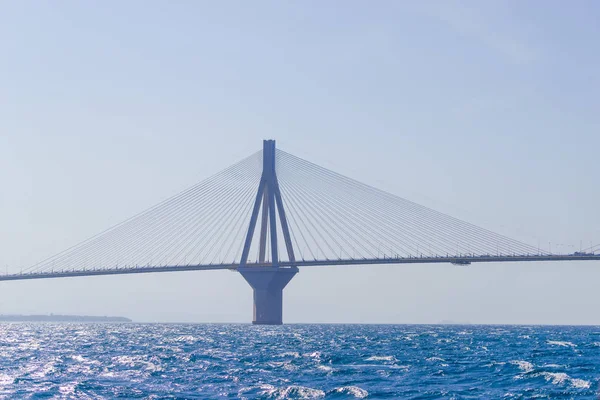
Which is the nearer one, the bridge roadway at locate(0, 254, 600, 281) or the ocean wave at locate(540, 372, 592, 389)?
the ocean wave at locate(540, 372, 592, 389)

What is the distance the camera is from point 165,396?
3584cm

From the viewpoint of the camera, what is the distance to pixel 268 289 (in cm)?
13862

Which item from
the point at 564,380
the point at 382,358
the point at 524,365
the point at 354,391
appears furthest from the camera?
the point at 382,358

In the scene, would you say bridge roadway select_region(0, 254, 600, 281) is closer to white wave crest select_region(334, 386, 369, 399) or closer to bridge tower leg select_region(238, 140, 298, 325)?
bridge tower leg select_region(238, 140, 298, 325)

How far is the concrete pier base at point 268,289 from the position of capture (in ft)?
449

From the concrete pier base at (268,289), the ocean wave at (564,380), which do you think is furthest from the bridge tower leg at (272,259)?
the ocean wave at (564,380)

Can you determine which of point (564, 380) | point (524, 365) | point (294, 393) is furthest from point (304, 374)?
point (524, 365)

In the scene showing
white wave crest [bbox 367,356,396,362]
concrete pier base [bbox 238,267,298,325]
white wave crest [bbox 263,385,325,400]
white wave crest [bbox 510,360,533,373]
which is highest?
concrete pier base [bbox 238,267,298,325]

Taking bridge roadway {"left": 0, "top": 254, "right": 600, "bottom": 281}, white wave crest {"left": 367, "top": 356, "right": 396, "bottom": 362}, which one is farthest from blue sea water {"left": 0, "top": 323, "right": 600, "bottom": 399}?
bridge roadway {"left": 0, "top": 254, "right": 600, "bottom": 281}

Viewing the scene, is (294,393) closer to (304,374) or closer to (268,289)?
(304,374)

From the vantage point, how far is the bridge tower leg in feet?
418

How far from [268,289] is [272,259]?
772cm

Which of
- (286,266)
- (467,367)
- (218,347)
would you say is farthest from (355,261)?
(467,367)

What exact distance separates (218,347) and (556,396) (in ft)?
127
